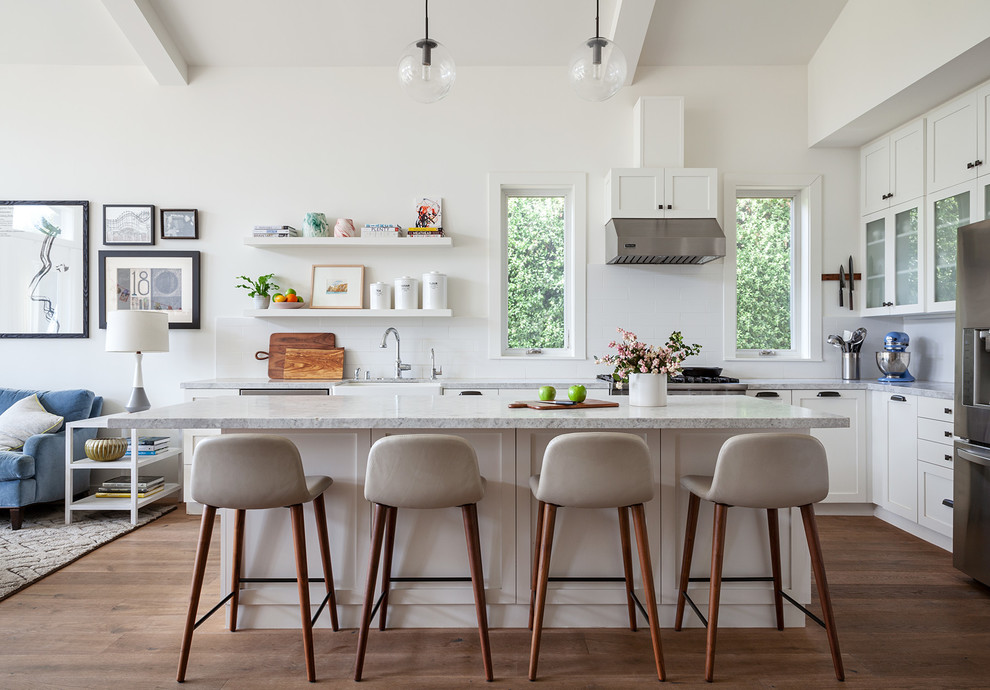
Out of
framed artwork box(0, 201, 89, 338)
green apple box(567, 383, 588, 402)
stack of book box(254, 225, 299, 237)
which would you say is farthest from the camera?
framed artwork box(0, 201, 89, 338)

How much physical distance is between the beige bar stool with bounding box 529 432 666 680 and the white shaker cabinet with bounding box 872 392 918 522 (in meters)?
2.57

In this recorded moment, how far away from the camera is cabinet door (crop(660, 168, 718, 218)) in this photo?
4.31m

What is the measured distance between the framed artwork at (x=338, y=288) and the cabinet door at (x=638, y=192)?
6.67ft

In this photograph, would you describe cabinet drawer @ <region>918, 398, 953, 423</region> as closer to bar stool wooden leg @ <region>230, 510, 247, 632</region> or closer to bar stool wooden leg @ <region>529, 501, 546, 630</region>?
bar stool wooden leg @ <region>529, 501, 546, 630</region>

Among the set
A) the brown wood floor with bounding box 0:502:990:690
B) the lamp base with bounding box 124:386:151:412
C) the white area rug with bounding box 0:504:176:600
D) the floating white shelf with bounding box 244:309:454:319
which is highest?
the floating white shelf with bounding box 244:309:454:319

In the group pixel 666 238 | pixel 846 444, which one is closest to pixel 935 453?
pixel 846 444

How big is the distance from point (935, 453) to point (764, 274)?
1814 mm

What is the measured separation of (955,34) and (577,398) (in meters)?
2.82

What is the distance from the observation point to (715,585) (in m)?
2.13

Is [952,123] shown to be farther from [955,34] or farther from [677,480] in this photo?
[677,480]

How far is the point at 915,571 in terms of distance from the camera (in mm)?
3125

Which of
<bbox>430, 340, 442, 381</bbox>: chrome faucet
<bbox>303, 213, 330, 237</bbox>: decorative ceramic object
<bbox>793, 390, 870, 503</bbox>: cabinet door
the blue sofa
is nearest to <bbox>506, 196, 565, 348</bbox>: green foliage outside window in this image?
<bbox>430, 340, 442, 381</bbox>: chrome faucet

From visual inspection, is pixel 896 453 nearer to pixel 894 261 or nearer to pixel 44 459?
→ pixel 894 261

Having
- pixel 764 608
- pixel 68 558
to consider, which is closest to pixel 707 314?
pixel 764 608
